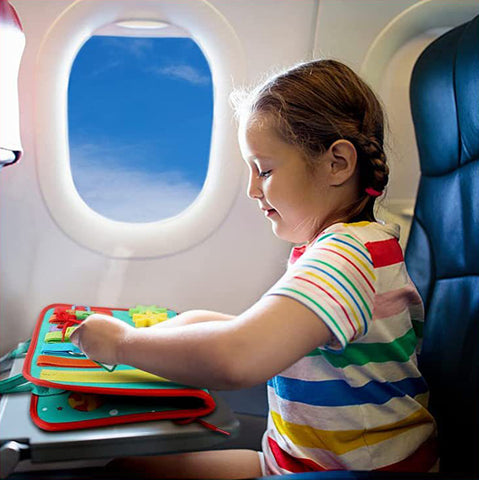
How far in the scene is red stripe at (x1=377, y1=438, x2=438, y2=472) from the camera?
38.2 inches

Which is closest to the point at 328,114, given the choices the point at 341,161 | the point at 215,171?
the point at 341,161

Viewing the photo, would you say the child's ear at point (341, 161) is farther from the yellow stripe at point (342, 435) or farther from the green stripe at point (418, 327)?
the yellow stripe at point (342, 435)

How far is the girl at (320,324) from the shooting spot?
809mm

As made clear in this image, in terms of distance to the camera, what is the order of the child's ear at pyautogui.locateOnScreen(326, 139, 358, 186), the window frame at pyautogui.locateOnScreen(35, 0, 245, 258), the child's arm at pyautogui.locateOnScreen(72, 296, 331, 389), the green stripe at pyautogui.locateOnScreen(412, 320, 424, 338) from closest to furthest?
the child's arm at pyautogui.locateOnScreen(72, 296, 331, 389) → the child's ear at pyautogui.locateOnScreen(326, 139, 358, 186) → the green stripe at pyautogui.locateOnScreen(412, 320, 424, 338) → the window frame at pyautogui.locateOnScreen(35, 0, 245, 258)

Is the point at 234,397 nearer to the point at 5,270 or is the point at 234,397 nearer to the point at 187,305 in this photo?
the point at 187,305

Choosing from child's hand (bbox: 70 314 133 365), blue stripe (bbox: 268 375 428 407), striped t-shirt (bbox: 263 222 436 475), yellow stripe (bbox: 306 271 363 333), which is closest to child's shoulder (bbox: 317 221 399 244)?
striped t-shirt (bbox: 263 222 436 475)

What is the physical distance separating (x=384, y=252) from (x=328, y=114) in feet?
0.81

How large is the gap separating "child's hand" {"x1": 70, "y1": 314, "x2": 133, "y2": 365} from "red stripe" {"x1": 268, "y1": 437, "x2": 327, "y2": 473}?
1.10 feet

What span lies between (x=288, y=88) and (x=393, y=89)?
649mm

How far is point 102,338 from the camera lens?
0.89 meters

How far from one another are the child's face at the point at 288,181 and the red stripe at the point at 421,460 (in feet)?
1.30

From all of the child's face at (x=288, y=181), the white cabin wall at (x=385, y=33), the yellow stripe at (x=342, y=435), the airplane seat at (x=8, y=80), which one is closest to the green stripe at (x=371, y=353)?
the yellow stripe at (x=342, y=435)

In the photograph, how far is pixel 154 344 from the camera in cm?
85

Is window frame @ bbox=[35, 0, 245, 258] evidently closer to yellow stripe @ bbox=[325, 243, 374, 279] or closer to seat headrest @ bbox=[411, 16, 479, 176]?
seat headrest @ bbox=[411, 16, 479, 176]
